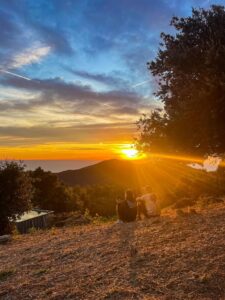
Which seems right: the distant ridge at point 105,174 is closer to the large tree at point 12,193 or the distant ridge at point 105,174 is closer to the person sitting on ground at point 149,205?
the large tree at point 12,193

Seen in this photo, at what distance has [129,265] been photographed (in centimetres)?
872

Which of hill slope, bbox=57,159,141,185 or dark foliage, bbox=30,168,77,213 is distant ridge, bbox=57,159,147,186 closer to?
hill slope, bbox=57,159,141,185

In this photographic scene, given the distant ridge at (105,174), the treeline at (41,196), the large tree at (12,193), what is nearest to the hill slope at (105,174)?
the distant ridge at (105,174)

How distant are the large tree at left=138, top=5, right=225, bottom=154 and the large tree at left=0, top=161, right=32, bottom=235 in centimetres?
1872

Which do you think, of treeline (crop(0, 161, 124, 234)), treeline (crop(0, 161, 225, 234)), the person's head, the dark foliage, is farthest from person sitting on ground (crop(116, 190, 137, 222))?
the dark foliage

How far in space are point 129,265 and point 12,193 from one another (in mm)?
22767

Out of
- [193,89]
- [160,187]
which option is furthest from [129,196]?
[160,187]

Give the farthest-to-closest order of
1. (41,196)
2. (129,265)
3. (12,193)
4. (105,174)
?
(105,174)
(41,196)
(12,193)
(129,265)

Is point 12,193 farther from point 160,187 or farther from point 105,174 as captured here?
point 105,174

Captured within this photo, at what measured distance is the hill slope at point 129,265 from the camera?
24.1 ft

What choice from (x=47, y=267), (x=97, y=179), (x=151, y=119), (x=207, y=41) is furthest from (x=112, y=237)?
(x=97, y=179)

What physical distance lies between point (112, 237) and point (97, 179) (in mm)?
80284

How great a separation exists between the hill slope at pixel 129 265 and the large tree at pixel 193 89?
2361mm

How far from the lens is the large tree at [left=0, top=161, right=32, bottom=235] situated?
28923mm
